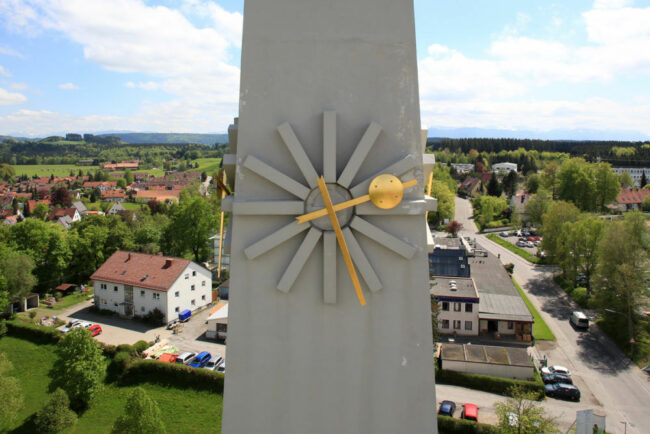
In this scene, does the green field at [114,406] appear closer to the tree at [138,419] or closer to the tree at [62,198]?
the tree at [138,419]

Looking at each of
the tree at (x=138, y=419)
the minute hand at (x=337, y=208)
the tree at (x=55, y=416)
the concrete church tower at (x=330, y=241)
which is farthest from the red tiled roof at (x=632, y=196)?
the minute hand at (x=337, y=208)

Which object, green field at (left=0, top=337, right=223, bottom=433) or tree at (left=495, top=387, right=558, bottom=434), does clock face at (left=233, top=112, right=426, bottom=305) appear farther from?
green field at (left=0, top=337, right=223, bottom=433)

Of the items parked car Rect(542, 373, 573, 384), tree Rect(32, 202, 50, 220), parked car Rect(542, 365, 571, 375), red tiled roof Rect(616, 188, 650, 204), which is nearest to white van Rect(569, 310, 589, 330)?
parked car Rect(542, 365, 571, 375)

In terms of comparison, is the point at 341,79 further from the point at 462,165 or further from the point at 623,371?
the point at 462,165

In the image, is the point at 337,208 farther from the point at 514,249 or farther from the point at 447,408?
the point at 514,249

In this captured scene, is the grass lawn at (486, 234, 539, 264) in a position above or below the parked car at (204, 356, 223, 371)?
above

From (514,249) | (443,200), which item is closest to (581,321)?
(514,249)
